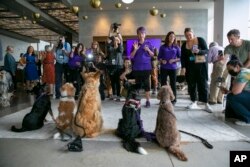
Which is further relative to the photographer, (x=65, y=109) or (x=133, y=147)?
(x=65, y=109)

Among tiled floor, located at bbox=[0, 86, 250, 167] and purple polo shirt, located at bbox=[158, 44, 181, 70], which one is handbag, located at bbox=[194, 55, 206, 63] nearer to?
purple polo shirt, located at bbox=[158, 44, 181, 70]

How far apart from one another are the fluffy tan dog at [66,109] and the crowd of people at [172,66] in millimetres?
838

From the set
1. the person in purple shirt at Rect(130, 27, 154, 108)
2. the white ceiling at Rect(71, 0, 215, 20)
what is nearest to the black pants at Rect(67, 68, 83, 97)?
the person in purple shirt at Rect(130, 27, 154, 108)

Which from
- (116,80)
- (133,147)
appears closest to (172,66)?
(116,80)

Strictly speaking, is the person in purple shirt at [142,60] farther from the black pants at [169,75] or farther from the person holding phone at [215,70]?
the person holding phone at [215,70]

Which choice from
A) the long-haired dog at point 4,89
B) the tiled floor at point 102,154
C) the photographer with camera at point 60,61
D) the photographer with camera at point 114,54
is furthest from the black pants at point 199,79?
the long-haired dog at point 4,89

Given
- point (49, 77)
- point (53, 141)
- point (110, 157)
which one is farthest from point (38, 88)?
point (49, 77)

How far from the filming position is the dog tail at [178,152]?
2802mm

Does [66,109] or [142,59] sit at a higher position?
[142,59]

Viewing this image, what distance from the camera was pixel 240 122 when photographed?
170 inches

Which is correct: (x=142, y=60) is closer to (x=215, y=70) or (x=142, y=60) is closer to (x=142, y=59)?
(x=142, y=59)

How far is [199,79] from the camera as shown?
5.39 meters

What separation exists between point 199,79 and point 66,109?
2.73 metres

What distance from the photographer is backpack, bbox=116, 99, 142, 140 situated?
341 cm
